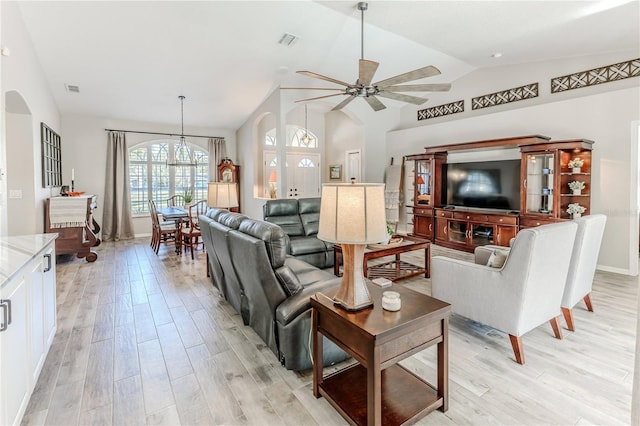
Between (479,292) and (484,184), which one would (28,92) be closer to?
(479,292)

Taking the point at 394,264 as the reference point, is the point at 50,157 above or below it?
above

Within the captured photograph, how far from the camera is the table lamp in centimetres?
164

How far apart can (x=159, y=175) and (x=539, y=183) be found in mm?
8235


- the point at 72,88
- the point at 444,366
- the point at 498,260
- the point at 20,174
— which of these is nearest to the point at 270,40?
the point at 72,88

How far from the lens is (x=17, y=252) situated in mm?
1989

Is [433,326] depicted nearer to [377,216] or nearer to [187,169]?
[377,216]

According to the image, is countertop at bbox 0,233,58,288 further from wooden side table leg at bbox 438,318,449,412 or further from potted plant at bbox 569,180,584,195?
potted plant at bbox 569,180,584,195

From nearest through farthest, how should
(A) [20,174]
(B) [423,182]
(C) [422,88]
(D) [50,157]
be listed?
(C) [422,88], (A) [20,174], (D) [50,157], (B) [423,182]

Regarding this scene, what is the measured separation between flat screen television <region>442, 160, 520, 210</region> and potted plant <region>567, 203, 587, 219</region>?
2.48ft

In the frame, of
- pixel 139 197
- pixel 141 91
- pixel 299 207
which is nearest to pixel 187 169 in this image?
pixel 139 197

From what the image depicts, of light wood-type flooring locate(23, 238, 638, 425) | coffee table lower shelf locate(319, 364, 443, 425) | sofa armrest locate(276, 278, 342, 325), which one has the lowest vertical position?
light wood-type flooring locate(23, 238, 638, 425)

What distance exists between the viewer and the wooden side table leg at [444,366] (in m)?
1.80

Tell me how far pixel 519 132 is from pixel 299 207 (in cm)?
411

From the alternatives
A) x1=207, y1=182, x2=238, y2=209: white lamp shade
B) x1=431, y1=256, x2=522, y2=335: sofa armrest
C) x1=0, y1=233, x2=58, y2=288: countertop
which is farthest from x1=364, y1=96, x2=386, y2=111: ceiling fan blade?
x1=0, y1=233, x2=58, y2=288: countertop
